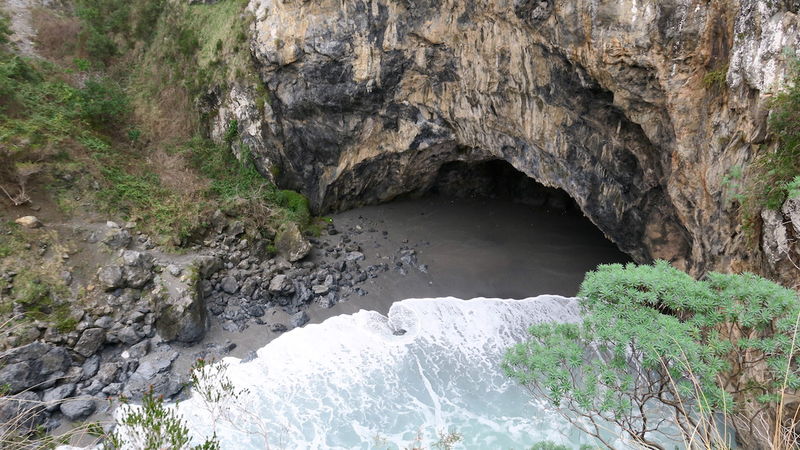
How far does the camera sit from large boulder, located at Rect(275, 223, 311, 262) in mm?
14477

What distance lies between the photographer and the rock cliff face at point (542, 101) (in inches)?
303

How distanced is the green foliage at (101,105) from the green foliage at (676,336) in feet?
54.3

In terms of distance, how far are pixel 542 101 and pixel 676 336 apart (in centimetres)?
769

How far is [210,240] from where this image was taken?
14.3 metres

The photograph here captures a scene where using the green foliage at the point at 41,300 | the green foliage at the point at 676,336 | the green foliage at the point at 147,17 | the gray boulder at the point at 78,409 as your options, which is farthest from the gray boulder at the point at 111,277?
the green foliage at the point at 147,17

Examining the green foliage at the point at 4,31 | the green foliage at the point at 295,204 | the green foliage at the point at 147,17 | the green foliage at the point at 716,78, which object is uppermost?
the green foliage at the point at 147,17

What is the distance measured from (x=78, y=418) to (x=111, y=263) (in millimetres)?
4415

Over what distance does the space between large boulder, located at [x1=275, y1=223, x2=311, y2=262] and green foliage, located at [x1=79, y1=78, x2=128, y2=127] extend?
7.84m

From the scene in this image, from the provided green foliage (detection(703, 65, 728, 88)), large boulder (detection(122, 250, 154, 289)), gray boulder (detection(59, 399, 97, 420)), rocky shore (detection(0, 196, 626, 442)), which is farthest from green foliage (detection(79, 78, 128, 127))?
green foliage (detection(703, 65, 728, 88))

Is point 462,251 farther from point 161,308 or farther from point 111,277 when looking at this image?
point 111,277

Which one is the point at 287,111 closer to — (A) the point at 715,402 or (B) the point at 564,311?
(B) the point at 564,311

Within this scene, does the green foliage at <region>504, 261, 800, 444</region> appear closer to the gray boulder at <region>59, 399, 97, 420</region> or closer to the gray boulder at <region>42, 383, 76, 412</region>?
the gray boulder at <region>59, 399, 97, 420</region>

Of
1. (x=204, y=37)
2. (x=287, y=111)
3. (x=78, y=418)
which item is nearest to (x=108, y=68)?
(x=204, y=37)

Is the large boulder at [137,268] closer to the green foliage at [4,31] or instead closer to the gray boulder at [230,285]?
the gray boulder at [230,285]
